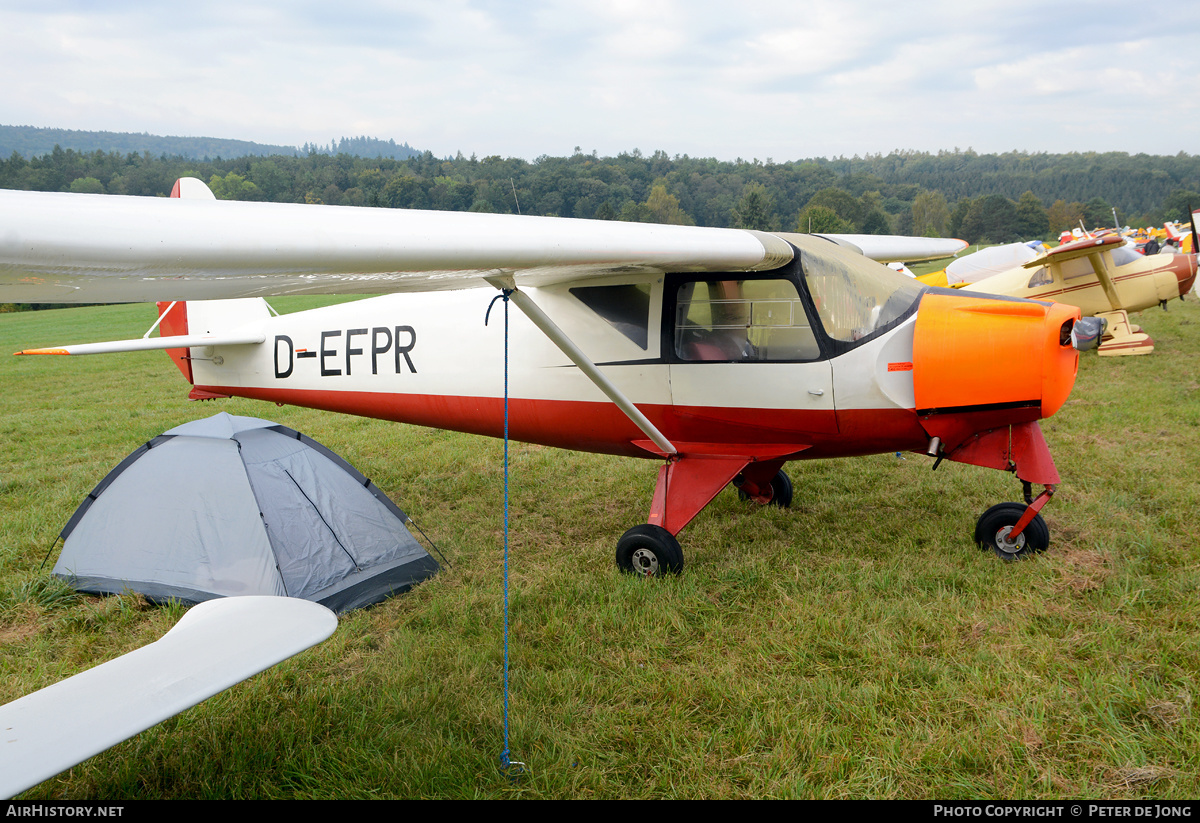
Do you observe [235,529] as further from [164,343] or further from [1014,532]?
[1014,532]

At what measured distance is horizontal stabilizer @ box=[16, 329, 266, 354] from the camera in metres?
5.14

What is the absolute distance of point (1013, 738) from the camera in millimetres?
2896

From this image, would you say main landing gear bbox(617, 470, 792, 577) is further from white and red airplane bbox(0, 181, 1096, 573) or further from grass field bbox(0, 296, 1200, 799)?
grass field bbox(0, 296, 1200, 799)

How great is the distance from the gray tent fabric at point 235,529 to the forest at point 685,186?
2.48 meters

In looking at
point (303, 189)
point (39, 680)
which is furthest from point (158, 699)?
point (303, 189)

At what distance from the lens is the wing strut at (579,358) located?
3.39 metres

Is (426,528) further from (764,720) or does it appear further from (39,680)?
(764,720)

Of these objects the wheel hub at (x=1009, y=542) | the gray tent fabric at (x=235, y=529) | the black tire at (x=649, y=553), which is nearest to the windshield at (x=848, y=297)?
the wheel hub at (x=1009, y=542)

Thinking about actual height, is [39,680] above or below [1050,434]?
below

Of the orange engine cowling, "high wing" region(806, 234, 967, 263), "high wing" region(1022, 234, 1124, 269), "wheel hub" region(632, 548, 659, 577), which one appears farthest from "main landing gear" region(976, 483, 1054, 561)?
"high wing" region(1022, 234, 1124, 269)

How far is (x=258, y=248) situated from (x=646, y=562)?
3341 mm

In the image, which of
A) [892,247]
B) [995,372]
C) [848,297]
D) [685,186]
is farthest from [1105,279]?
[685,186]

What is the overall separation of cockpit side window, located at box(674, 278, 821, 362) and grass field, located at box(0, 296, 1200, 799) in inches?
58.3
